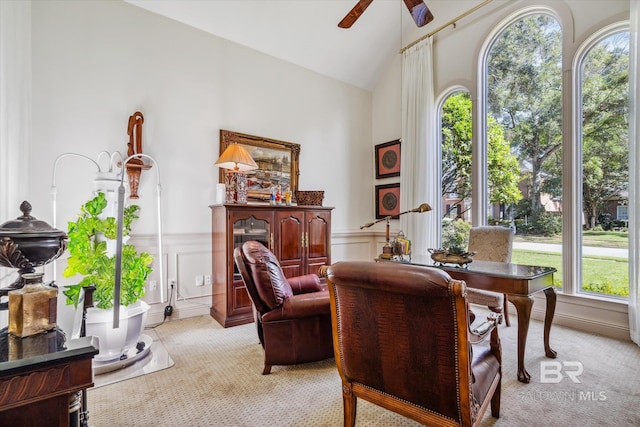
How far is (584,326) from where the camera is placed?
3119mm

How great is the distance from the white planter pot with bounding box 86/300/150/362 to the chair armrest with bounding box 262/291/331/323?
1.09 m

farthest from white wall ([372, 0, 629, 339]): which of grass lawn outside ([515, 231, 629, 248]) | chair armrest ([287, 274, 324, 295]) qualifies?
chair armrest ([287, 274, 324, 295])

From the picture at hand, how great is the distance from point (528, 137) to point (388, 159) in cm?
192

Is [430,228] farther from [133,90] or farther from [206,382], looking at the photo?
[133,90]

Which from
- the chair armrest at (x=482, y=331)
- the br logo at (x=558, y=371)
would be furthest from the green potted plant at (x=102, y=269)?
the br logo at (x=558, y=371)

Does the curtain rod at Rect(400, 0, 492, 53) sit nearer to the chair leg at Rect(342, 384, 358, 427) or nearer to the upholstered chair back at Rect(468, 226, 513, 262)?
the upholstered chair back at Rect(468, 226, 513, 262)

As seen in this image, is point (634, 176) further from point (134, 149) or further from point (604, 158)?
point (134, 149)

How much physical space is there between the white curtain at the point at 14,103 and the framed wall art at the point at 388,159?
429cm

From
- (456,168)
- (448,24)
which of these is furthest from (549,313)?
(448,24)

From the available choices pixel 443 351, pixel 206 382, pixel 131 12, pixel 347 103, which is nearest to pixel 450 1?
pixel 347 103

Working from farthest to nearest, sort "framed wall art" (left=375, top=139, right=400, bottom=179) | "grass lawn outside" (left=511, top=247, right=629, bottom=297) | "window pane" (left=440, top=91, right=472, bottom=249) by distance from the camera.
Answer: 1. "framed wall art" (left=375, top=139, right=400, bottom=179)
2. "window pane" (left=440, top=91, right=472, bottom=249)
3. "grass lawn outside" (left=511, top=247, right=629, bottom=297)

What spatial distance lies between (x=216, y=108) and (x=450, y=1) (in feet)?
11.3

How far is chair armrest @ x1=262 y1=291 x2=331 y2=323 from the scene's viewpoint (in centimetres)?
221

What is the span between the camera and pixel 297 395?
78.8 inches
